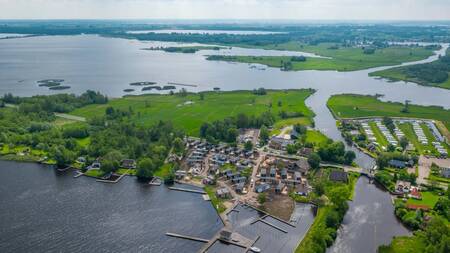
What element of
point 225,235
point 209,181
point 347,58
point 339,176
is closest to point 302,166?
point 339,176

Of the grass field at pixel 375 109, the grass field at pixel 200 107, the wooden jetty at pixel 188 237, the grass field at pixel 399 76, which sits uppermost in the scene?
the grass field at pixel 399 76

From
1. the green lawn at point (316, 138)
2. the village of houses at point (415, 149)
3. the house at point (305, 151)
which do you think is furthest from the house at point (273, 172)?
the village of houses at point (415, 149)

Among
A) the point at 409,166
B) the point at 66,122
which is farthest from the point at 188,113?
the point at 409,166

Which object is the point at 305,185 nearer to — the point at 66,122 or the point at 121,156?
the point at 121,156

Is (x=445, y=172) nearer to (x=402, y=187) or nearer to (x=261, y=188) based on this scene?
(x=402, y=187)

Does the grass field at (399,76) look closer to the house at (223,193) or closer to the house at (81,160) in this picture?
the house at (223,193)

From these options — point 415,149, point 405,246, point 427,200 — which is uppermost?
point 415,149
